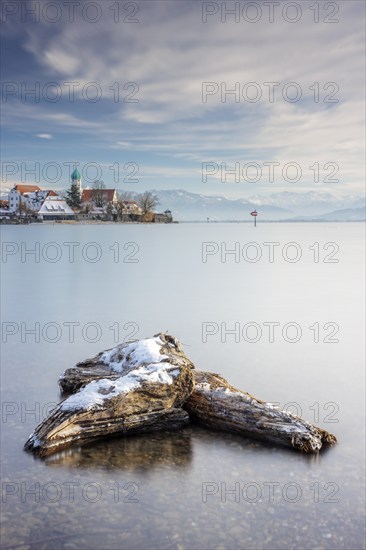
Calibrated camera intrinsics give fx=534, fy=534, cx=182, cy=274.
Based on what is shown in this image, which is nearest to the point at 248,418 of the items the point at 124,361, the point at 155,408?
the point at 155,408

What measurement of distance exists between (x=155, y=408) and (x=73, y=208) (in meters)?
156

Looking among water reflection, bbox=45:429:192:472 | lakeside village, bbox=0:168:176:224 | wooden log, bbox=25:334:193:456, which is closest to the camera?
water reflection, bbox=45:429:192:472

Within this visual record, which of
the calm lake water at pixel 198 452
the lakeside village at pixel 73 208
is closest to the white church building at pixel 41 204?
the lakeside village at pixel 73 208

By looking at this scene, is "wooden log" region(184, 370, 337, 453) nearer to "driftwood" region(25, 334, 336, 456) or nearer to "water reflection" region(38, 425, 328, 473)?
"driftwood" region(25, 334, 336, 456)

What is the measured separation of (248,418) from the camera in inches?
283

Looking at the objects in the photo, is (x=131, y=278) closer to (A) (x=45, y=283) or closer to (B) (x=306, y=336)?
(A) (x=45, y=283)

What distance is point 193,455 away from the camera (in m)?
6.61

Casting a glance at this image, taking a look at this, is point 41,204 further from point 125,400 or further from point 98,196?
point 125,400

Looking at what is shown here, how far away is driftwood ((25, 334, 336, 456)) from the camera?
6730 millimetres

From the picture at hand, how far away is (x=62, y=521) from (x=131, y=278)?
770 inches

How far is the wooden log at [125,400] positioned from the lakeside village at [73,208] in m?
135

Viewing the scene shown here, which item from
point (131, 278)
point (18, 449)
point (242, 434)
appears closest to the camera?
point (18, 449)

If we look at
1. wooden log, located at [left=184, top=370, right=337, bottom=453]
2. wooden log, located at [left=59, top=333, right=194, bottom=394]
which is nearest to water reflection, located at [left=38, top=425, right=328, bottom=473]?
wooden log, located at [left=184, top=370, right=337, bottom=453]

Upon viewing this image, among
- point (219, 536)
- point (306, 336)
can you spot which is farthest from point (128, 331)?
point (219, 536)
